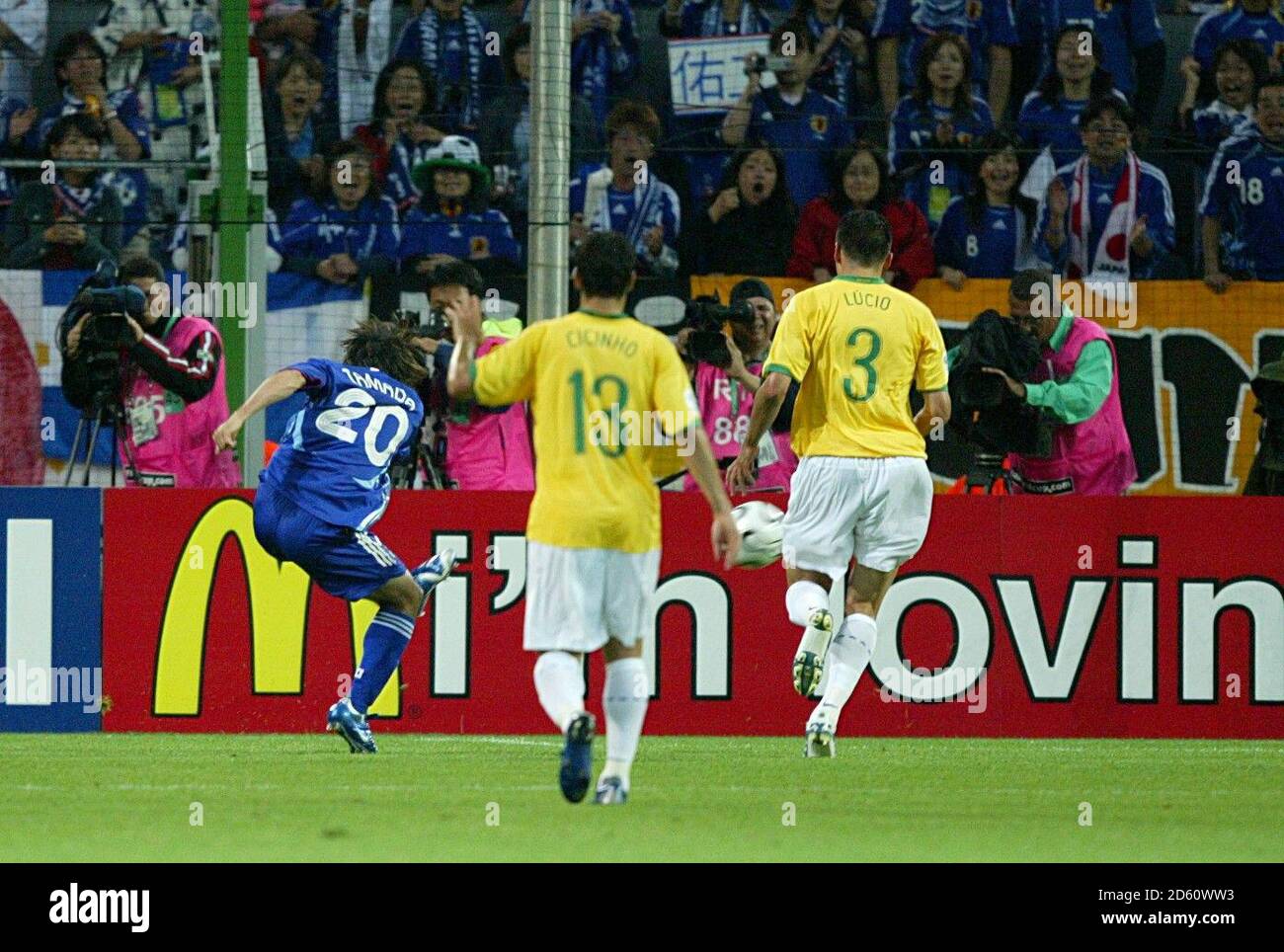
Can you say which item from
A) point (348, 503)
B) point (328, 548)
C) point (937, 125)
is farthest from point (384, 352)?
point (937, 125)

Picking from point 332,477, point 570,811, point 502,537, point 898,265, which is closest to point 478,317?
point 570,811

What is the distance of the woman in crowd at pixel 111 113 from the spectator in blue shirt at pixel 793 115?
3.55 metres

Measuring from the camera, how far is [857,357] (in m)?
8.68

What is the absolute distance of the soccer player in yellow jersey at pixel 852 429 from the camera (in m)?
8.65

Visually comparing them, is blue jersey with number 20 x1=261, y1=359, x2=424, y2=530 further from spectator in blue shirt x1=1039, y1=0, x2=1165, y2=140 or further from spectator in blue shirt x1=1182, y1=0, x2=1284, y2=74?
spectator in blue shirt x1=1182, y1=0, x2=1284, y2=74

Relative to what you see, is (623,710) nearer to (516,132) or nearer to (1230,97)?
(516,132)

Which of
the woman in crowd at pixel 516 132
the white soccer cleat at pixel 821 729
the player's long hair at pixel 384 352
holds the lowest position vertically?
the white soccer cleat at pixel 821 729

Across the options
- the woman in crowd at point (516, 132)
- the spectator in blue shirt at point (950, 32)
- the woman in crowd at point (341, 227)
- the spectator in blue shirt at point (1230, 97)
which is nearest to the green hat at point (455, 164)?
the woman in crowd at point (341, 227)

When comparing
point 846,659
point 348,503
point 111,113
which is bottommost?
point 846,659

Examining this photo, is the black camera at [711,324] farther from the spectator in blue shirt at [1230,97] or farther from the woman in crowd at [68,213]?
the spectator in blue shirt at [1230,97]

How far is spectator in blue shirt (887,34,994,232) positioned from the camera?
1300cm

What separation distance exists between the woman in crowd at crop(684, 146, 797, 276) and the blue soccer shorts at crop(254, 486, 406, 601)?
3.90 m

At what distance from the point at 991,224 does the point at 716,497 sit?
6.77 metres

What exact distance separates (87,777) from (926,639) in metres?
4.42
